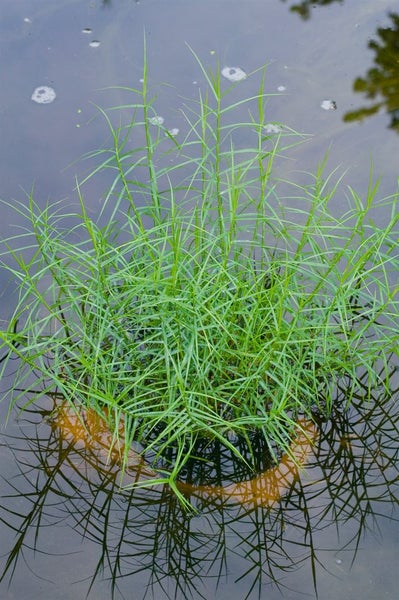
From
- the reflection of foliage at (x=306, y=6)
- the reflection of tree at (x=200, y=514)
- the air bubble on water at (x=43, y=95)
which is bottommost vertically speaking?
the reflection of tree at (x=200, y=514)

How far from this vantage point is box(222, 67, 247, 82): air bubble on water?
2763 millimetres

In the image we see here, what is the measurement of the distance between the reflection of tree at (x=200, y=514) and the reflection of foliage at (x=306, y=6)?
184 centimetres

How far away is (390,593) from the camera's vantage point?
168cm

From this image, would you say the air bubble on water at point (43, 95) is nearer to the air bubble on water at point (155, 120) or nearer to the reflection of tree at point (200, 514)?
the air bubble on water at point (155, 120)

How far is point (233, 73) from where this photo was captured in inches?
110

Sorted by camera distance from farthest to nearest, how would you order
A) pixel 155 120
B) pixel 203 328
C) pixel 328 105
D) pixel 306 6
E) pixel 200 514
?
pixel 306 6, pixel 328 105, pixel 155 120, pixel 200 514, pixel 203 328

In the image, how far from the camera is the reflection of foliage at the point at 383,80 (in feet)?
8.99

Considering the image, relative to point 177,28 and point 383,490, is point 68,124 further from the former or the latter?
point 383,490

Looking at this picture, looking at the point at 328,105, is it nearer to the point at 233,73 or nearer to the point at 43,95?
the point at 233,73

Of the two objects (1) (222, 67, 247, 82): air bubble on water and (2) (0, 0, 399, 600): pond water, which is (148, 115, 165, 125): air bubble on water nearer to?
(2) (0, 0, 399, 600): pond water

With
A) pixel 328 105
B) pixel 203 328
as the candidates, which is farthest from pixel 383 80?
pixel 203 328

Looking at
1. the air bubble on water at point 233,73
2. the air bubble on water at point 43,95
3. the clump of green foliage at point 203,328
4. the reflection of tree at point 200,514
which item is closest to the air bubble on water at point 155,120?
the clump of green foliage at point 203,328

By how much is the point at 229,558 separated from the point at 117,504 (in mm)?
285

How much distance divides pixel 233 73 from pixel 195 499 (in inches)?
64.0
